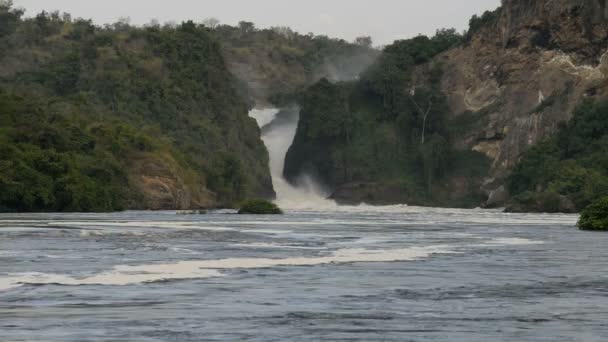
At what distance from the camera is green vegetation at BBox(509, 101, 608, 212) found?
100562 mm

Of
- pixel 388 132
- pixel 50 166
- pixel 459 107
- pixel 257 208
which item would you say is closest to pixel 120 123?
pixel 257 208

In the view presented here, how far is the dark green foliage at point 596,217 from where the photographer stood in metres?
51.4

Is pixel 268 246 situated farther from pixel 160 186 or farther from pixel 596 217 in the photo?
pixel 160 186

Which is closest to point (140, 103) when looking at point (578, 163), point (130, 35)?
point (130, 35)

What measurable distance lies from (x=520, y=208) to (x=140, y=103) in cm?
5706

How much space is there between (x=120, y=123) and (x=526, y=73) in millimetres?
49903

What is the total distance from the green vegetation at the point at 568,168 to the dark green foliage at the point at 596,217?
43140mm

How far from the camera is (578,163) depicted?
112 meters

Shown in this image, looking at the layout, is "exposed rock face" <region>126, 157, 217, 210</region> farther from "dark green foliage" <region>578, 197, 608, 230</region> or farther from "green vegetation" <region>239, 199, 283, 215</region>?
"dark green foliage" <region>578, 197, 608, 230</region>

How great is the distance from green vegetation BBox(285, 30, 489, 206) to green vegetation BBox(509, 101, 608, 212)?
22.6 metres

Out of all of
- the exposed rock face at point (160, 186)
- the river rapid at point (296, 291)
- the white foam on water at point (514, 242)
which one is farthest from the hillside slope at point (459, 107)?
the river rapid at point (296, 291)

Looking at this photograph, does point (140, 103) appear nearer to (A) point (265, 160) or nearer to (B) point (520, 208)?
(A) point (265, 160)

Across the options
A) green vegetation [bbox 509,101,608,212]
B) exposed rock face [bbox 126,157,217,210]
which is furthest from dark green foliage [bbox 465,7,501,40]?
exposed rock face [bbox 126,157,217,210]

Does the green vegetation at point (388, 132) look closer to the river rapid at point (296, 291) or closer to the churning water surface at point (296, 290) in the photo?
the churning water surface at point (296, 290)
